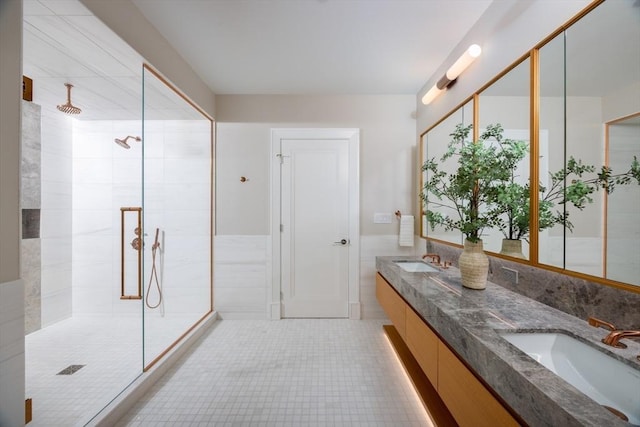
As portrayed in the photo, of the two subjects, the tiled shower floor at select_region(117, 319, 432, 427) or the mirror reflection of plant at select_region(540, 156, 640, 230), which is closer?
the mirror reflection of plant at select_region(540, 156, 640, 230)

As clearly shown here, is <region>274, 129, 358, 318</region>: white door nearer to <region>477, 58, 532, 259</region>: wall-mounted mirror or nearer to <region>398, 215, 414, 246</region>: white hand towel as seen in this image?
<region>398, 215, 414, 246</region>: white hand towel

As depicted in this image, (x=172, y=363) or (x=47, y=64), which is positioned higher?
(x=47, y=64)

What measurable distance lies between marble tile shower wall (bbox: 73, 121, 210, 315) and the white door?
94 cm

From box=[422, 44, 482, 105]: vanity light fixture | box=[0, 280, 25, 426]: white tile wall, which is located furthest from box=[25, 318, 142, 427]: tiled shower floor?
box=[422, 44, 482, 105]: vanity light fixture

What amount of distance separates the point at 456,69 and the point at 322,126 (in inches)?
56.7

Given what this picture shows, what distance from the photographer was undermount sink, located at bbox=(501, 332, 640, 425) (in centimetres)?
75

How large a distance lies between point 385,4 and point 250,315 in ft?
10.2

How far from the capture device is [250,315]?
2.95 metres

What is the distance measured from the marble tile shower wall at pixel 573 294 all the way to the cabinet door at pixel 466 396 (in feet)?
1.88

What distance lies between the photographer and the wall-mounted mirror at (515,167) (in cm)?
138

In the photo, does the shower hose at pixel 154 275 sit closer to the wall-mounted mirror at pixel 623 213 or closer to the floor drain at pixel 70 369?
the floor drain at pixel 70 369

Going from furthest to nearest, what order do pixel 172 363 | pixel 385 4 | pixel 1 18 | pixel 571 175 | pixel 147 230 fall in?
1. pixel 147 230
2. pixel 172 363
3. pixel 385 4
4. pixel 571 175
5. pixel 1 18

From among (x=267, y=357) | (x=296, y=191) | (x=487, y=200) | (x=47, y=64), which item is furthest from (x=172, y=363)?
(x=487, y=200)

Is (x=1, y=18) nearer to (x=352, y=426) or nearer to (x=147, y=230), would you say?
(x=147, y=230)
